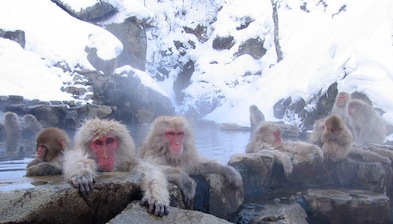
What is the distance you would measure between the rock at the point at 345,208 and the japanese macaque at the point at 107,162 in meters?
1.78

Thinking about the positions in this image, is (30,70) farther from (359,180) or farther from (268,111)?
(359,180)

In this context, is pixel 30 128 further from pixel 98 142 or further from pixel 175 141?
pixel 98 142

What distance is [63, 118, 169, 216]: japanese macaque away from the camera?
2.38 m

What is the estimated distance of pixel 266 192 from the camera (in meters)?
4.18

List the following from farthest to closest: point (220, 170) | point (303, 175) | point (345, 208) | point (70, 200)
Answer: point (303, 175)
point (345, 208)
point (220, 170)
point (70, 200)

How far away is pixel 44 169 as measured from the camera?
280cm

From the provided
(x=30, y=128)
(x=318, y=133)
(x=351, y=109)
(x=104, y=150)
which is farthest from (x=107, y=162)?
(x=30, y=128)

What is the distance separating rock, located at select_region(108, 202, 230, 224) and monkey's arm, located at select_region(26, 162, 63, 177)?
2.39 ft

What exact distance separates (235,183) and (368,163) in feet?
6.54

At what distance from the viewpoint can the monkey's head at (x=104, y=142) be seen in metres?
2.66

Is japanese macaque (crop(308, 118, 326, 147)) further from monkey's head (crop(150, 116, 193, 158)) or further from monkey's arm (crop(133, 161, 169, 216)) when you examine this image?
monkey's arm (crop(133, 161, 169, 216))

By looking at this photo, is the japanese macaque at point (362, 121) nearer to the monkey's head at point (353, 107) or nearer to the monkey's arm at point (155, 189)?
the monkey's head at point (353, 107)

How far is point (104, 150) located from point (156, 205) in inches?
→ 21.4

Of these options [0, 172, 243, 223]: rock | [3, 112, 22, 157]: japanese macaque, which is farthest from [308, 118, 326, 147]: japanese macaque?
[3, 112, 22, 157]: japanese macaque
